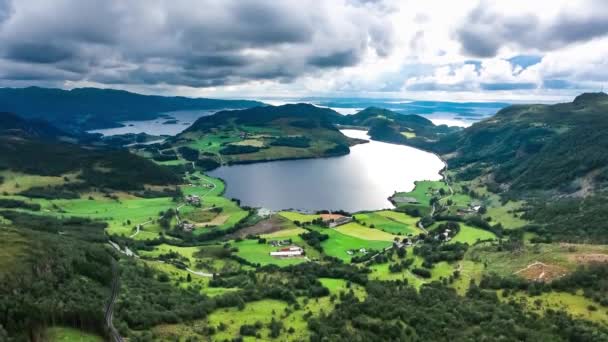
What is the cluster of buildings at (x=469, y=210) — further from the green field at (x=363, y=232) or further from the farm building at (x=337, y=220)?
the green field at (x=363, y=232)

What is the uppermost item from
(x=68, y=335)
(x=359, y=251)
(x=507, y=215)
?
(x=68, y=335)

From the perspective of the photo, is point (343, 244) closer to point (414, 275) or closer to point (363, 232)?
point (363, 232)

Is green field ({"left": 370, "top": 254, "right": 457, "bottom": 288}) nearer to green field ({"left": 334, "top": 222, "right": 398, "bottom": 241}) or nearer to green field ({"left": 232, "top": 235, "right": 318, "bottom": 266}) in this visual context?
green field ({"left": 232, "top": 235, "right": 318, "bottom": 266})

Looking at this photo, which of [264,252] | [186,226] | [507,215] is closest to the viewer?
[264,252]

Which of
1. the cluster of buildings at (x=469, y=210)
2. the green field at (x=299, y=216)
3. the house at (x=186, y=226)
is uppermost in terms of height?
the green field at (x=299, y=216)

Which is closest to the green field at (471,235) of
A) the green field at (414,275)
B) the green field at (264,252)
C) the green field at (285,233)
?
the green field at (414,275)

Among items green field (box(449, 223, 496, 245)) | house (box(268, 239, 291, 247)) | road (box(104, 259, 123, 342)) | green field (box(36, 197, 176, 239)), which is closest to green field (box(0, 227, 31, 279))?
road (box(104, 259, 123, 342))

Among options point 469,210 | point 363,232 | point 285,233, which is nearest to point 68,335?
point 285,233
